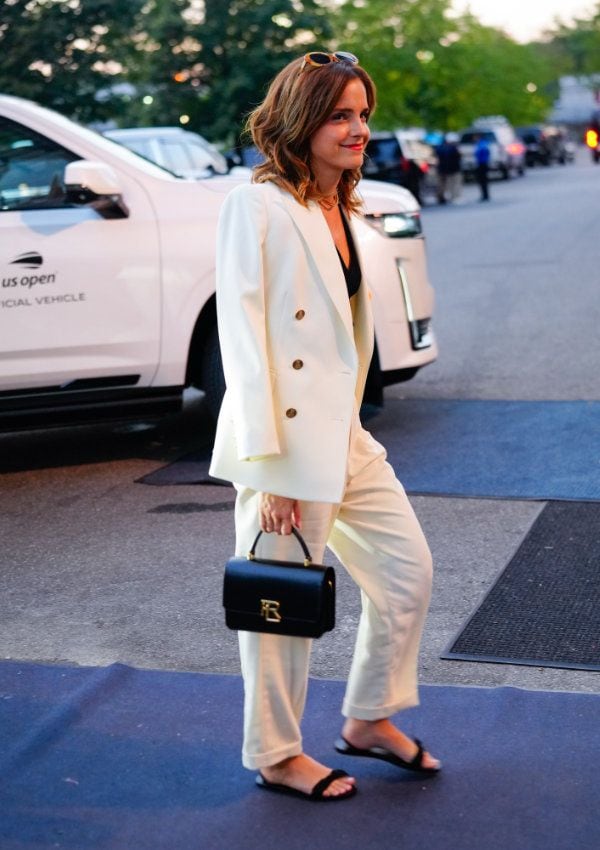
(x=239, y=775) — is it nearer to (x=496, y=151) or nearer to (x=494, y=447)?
(x=494, y=447)

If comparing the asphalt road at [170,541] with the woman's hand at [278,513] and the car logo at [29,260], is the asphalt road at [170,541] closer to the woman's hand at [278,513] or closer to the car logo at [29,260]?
the car logo at [29,260]

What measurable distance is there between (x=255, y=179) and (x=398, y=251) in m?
4.48

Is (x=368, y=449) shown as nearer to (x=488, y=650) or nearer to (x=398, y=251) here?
(x=488, y=650)

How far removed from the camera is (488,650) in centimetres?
487

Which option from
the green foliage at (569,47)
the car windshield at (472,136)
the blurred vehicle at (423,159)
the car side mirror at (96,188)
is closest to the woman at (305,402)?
the car side mirror at (96,188)

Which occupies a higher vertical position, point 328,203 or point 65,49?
point 328,203

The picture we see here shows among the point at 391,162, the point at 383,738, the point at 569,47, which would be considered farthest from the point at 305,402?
the point at 569,47

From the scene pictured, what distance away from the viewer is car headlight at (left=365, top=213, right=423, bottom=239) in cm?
805

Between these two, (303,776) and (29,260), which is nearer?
(303,776)

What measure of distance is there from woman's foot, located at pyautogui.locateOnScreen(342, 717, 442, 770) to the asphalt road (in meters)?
0.77

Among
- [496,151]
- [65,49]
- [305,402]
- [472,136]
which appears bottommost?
[496,151]

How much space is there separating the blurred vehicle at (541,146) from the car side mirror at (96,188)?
193 feet

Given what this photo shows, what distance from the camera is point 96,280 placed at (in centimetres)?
725

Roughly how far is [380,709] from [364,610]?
27 cm
